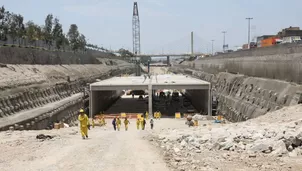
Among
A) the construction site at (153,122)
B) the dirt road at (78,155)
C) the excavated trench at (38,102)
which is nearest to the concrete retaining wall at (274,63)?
the construction site at (153,122)

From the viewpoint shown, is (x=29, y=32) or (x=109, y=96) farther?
(x=29, y=32)

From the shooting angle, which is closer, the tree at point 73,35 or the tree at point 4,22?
the tree at point 4,22

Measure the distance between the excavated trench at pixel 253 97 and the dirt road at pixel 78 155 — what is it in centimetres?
1521

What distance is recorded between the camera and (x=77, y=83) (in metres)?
61.8

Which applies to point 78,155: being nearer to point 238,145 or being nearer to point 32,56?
point 238,145

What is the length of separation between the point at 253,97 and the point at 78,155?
1052 inches

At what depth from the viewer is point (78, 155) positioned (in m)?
13.4

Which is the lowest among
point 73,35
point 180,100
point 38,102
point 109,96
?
point 180,100

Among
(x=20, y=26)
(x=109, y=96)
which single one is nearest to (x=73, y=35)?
(x=20, y=26)

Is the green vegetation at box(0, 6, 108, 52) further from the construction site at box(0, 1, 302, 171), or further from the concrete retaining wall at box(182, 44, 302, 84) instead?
the concrete retaining wall at box(182, 44, 302, 84)

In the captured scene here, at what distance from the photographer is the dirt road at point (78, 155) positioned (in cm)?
1202

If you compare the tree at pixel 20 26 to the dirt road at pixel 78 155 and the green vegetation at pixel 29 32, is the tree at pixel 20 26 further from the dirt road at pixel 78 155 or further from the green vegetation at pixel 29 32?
the dirt road at pixel 78 155

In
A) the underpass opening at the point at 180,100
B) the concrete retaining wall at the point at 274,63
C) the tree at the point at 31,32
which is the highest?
the tree at the point at 31,32

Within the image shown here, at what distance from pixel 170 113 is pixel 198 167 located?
1456 inches
